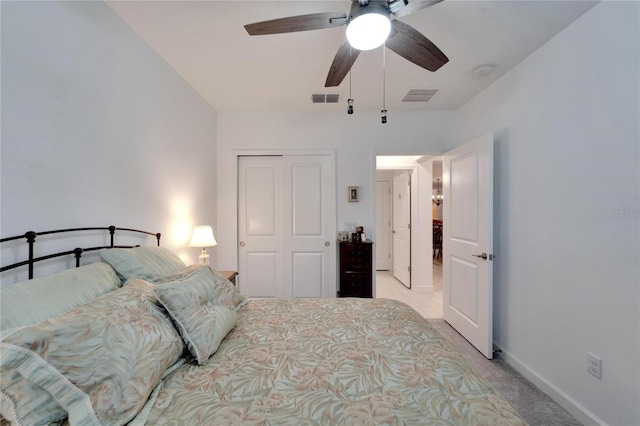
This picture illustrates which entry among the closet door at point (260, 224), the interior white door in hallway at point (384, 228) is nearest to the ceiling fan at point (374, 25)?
the closet door at point (260, 224)

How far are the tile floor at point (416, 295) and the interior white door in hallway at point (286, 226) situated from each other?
52.4 inches

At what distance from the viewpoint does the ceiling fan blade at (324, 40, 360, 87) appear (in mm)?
1552

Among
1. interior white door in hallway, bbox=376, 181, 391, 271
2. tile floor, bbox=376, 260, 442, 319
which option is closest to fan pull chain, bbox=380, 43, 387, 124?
tile floor, bbox=376, 260, 442, 319

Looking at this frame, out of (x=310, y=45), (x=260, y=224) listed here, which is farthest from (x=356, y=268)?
(x=310, y=45)

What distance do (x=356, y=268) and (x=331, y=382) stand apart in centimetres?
216

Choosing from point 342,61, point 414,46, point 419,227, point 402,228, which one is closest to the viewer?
point 414,46

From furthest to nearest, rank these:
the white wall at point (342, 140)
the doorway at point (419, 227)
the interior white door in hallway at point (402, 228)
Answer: the interior white door in hallway at point (402, 228) < the doorway at point (419, 227) < the white wall at point (342, 140)

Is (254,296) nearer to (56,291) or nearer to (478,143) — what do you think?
(56,291)

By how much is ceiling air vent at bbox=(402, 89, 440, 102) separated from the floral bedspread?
2405 millimetres

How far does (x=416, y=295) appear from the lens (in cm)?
407

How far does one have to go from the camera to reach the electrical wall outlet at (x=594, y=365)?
60.5 inches

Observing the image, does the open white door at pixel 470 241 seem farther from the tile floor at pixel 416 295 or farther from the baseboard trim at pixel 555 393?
the tile floor at pixel 416 295

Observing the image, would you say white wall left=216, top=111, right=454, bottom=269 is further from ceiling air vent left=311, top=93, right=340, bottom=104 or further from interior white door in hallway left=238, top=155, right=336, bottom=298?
ceiling air vent left=311, top=93, right=340, bottom=104

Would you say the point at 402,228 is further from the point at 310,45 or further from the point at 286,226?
the point at 310,45
